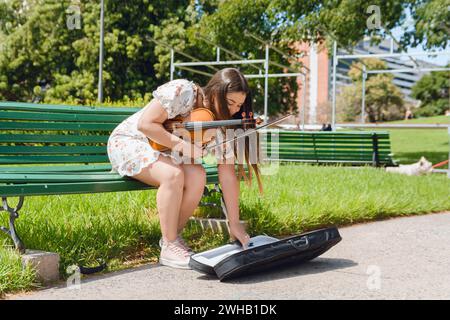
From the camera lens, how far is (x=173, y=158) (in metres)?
3.29

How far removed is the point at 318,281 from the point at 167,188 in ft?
2.88

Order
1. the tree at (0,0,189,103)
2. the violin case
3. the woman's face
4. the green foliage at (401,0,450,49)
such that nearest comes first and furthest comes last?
the violin case < the woman's face < the green foliage at (401,0,450,49) < the tree at (0,0,189,103)

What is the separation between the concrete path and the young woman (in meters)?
0.26

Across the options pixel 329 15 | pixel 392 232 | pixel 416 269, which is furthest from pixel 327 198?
pixel 329 15

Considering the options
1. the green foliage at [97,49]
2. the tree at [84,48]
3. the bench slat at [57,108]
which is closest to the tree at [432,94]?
the green foliage at [97,49]

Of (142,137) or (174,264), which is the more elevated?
(142,137)

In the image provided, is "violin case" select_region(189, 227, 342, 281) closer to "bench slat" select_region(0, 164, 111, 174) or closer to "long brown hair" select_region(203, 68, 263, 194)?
"long brown hair" select_region(203, 68, 263, 194)

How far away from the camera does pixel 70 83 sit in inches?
1057

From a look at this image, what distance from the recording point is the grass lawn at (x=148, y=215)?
331 cm

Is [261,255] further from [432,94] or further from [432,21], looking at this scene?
[432,94]

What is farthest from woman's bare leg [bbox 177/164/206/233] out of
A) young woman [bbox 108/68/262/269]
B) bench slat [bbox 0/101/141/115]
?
bench slat [bbox 0/101/141/115]

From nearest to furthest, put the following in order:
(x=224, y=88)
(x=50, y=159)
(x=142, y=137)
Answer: (x=224, y=88), (x=142, y=137), (x=50, y=159)

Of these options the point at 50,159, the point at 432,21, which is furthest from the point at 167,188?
the point at 432,21

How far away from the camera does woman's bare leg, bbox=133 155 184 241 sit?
3199mm
